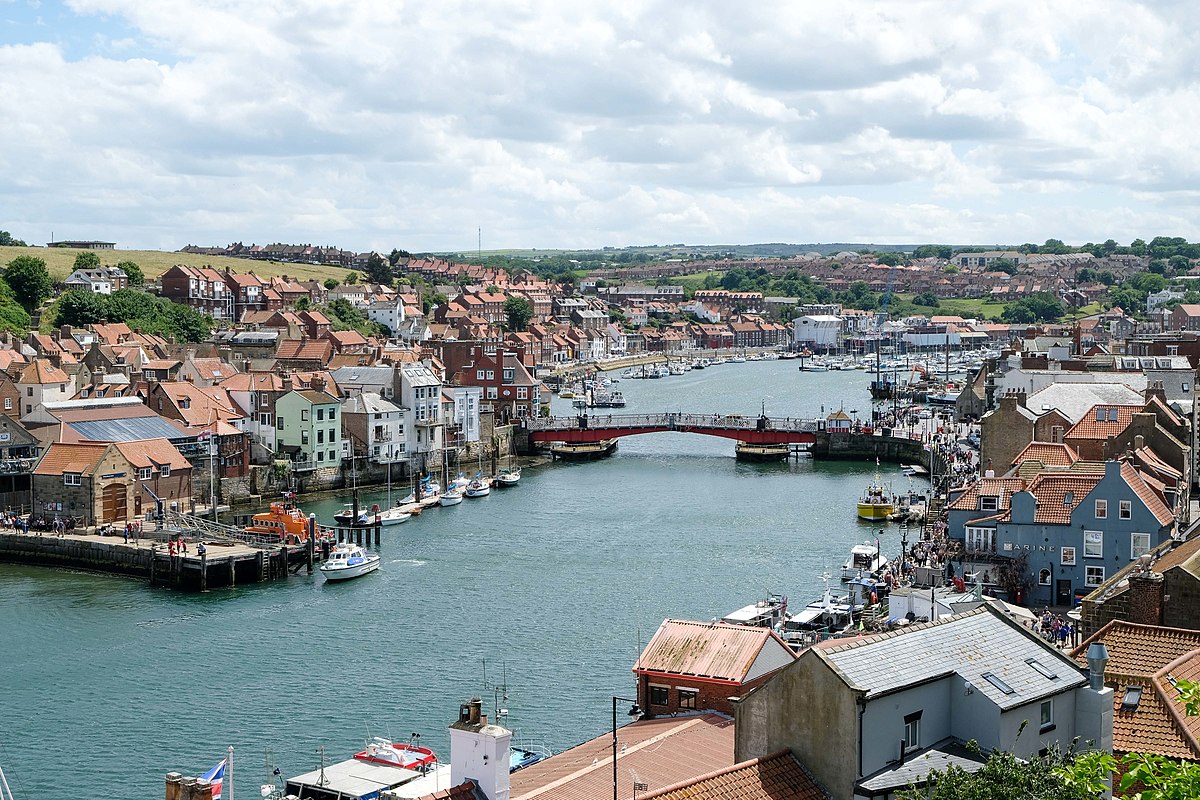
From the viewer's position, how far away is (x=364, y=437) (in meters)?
68.8

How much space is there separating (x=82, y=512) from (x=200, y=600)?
10783 millimetres

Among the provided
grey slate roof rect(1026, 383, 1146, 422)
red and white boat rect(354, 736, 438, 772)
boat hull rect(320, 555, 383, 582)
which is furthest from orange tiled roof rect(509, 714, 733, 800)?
grey slate roof rect(1026, 383, 1146, 422)

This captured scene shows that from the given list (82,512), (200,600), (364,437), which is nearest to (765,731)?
(200,600)

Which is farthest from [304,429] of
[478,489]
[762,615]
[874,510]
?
[762,615]

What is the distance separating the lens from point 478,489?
64875 mm

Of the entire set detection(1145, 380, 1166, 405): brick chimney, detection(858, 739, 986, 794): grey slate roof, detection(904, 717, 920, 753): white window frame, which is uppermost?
detection(1145, 380, 1166, 405): brick chimney

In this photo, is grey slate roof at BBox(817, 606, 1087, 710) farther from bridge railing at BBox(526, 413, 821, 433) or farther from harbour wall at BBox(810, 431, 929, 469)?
bridge railing at BBox(526, 413, 821, 433)

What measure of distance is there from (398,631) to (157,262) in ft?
417

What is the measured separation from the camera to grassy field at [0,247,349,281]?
5349 inches

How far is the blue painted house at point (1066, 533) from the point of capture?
37125 mm

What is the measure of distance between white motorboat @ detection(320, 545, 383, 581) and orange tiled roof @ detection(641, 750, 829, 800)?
102 feet

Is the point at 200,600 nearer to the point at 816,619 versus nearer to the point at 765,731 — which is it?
the point at 816,619

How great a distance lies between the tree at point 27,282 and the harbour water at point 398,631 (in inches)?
2314

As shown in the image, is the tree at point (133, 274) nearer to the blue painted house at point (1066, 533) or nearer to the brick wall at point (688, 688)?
the blue painted house at point (1066, 533)
